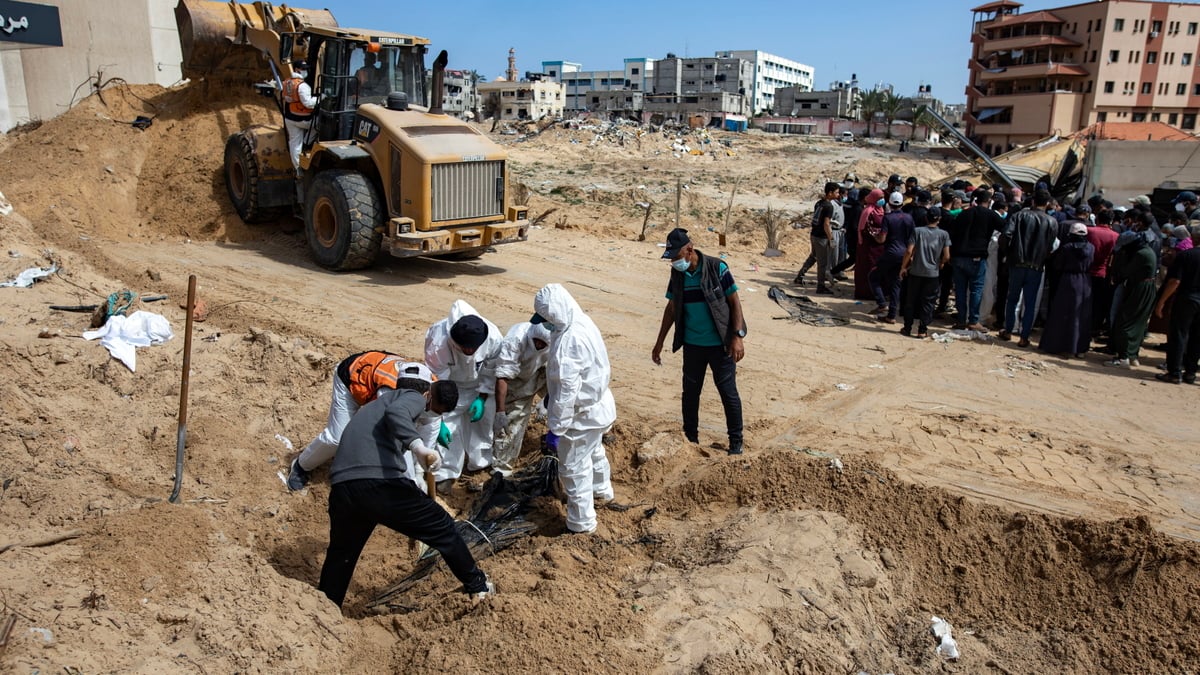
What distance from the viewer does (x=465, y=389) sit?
5.71m

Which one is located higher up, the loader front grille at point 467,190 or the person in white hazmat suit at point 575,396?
the loader front grille at point 467,190

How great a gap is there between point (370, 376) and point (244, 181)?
798 cm

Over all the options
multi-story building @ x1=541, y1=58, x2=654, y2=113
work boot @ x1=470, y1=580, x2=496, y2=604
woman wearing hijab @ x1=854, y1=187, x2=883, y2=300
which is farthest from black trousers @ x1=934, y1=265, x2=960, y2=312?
multi-story building @ x1=541, y1=58, x2=654, y2=113

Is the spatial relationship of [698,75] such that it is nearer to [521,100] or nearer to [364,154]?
[521,100]

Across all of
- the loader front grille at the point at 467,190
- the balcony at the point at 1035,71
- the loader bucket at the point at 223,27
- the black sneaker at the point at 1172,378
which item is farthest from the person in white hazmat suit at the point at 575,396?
the balcony at the point at 1035,71

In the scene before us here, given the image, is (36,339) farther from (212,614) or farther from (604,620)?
(604,620)

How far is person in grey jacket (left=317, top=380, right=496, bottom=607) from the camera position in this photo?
3.96m

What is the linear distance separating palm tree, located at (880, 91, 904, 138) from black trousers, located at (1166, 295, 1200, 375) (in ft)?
204

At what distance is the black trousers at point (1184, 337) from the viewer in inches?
311

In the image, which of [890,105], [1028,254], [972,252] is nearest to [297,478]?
[972,252]

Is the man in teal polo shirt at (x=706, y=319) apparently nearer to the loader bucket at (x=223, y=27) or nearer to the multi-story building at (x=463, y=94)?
the loader bucket at (x=223, y=27)

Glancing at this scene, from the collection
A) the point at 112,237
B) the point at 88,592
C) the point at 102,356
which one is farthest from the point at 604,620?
the point at 112,237

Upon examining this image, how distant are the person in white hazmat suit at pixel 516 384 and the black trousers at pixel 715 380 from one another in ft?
3.51

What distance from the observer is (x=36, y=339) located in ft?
21.3
